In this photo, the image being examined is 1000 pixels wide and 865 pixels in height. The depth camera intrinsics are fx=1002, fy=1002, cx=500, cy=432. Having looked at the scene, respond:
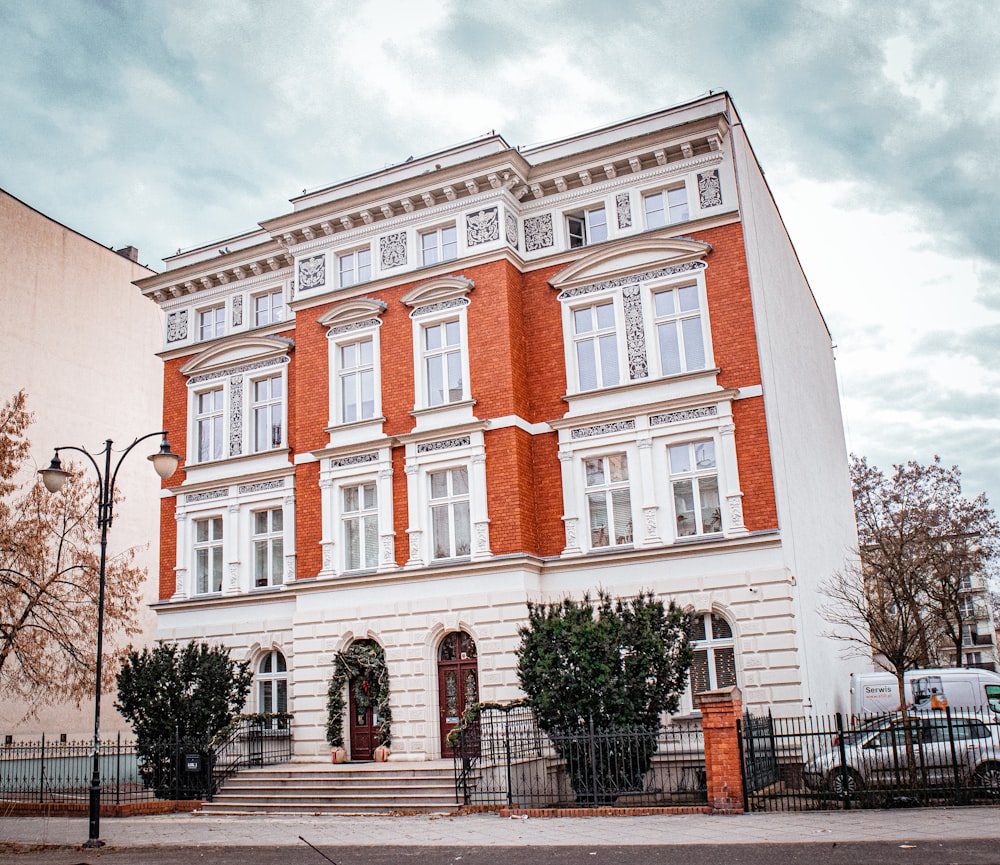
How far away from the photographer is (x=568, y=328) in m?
27.1

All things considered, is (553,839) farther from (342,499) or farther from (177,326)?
(177,326)

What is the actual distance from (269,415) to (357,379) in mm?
4048

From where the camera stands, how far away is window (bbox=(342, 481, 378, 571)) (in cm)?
2769

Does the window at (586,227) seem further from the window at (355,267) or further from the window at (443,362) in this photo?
the window at (355,267)

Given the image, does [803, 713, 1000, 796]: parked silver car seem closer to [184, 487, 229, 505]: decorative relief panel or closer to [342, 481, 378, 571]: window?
[342, 481, 378, 571]: window

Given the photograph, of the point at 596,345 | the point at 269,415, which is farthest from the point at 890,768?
the point at 269,415

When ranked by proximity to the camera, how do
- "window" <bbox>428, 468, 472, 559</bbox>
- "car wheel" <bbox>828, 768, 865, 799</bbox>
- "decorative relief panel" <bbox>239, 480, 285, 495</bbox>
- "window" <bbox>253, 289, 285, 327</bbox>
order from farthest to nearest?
"window" <bbox>253, 289, 285, 327</bbox>, "decorative relief panel" <bbox>239, 480, 285, 495</bbox>, "window" <bbox>428, 468, 472, 559</bbox>, "car wheel" <bbox>828, 768, 865, 799</bbox>

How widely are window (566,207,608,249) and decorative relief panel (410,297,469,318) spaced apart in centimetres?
342

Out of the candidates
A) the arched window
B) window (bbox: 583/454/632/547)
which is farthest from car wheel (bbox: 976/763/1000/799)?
the arched window

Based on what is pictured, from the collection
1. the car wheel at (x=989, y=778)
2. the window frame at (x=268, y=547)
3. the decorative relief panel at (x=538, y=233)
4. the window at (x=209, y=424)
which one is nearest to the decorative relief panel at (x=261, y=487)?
the window frame at (x=268, y=547)

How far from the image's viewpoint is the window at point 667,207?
87.0 ft

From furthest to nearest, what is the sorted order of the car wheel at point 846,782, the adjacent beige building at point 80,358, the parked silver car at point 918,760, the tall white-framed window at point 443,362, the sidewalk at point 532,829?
the adjacent beige building at point 80,358, the tall white-framed window at point 443,362, the parked silver car at point 918,760, the car wheel at point 846,782, the sidewalk at point 532,829

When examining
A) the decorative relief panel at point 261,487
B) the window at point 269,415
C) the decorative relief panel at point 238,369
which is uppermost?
the decorative relief panel at point 238,369

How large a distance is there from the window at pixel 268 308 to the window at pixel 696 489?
13904 millimetres
